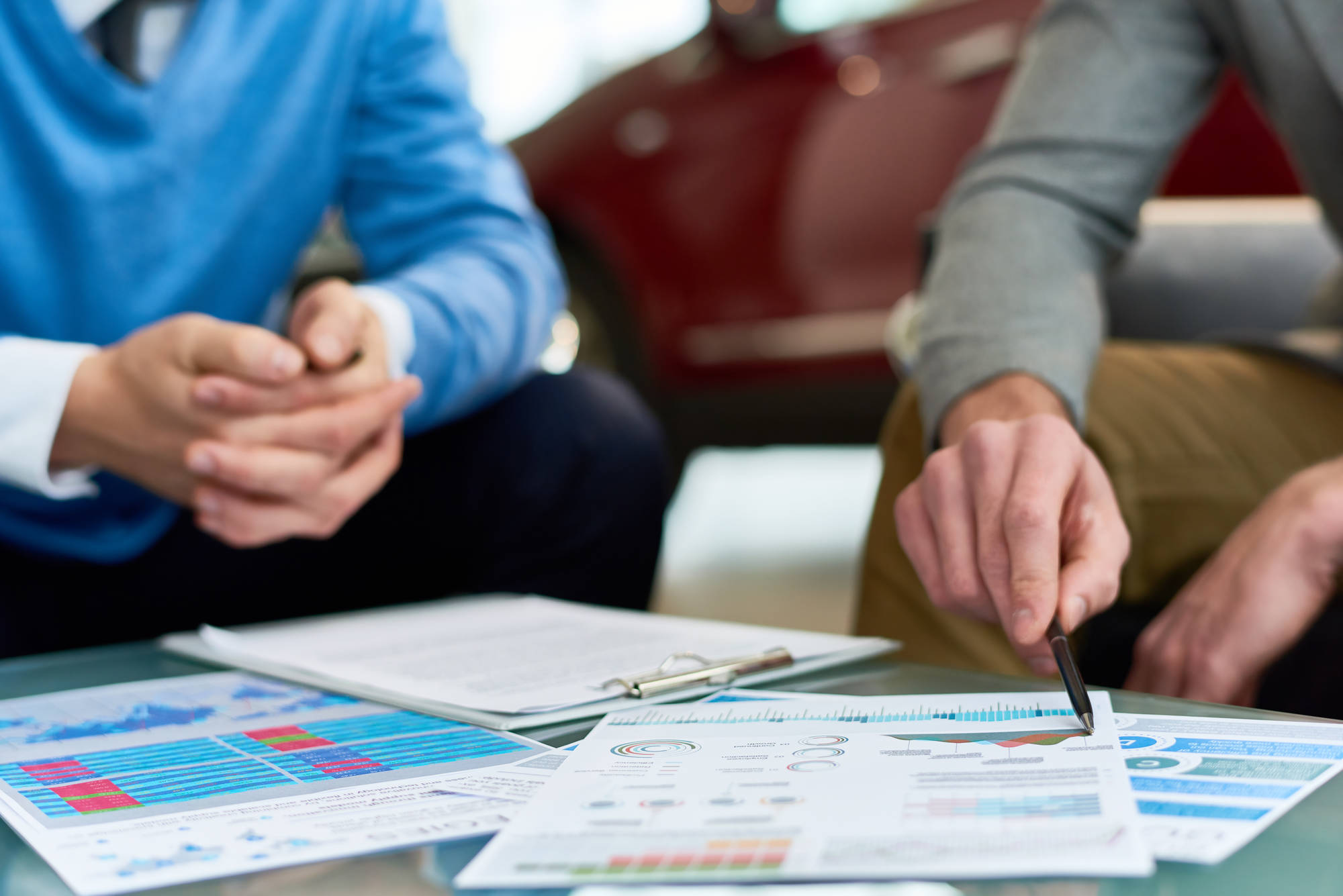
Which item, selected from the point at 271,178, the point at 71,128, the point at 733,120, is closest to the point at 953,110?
the point at 733,120

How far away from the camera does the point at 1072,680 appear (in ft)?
1.54

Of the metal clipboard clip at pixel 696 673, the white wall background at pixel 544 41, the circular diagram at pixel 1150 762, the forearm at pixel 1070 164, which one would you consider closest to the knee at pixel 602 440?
the forearm at pixel 1070 164

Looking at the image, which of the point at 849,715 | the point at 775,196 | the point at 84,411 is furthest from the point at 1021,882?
the point at 775,196

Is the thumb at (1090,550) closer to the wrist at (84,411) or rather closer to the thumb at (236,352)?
the thumb at (236,352)

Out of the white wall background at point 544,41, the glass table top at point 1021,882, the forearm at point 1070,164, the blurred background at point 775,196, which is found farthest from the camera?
the white wall background at point 544,41

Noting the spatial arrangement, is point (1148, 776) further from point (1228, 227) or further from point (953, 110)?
point (953, 110)

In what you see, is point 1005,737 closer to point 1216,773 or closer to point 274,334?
point 1216,773

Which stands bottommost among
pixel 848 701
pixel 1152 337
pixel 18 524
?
pixel 1152 337

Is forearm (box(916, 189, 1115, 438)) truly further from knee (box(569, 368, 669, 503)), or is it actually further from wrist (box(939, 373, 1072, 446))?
knee (box(569, 368, 669, 503))

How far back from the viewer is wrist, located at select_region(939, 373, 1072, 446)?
700 millimetres

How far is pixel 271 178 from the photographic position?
1015 mm

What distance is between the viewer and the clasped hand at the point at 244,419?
70 centimetres

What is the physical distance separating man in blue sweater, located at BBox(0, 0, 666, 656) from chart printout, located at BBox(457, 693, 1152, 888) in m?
0.35

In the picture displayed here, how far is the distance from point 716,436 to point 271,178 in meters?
1.53
